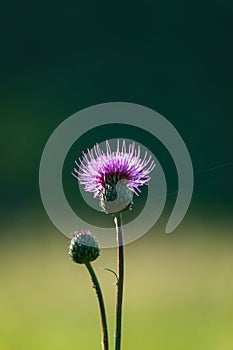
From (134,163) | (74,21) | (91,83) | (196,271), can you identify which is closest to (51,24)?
(74,21)

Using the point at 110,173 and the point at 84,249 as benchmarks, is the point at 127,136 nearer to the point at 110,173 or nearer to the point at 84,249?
the point at 110,173

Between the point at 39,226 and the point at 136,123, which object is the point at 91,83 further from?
the point at 39,226

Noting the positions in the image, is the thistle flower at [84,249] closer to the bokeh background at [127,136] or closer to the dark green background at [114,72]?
the bokeh background at [127,136]

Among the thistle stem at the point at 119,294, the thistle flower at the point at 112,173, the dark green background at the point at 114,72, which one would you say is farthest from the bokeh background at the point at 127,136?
the thistle stem at the point at 119,294

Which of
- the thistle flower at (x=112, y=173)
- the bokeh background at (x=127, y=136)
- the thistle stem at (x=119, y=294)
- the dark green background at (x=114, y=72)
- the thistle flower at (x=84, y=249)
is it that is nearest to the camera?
the thistle stem at (x=119, y=294)

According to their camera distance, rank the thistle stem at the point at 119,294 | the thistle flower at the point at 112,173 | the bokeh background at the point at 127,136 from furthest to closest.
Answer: the bokeh background at the point at 127,136 → the thistle flower at the point at 112,173 → the thistle stem at the point at 119,294

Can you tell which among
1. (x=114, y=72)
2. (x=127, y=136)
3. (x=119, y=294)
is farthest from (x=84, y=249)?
(x=114, y=72)
